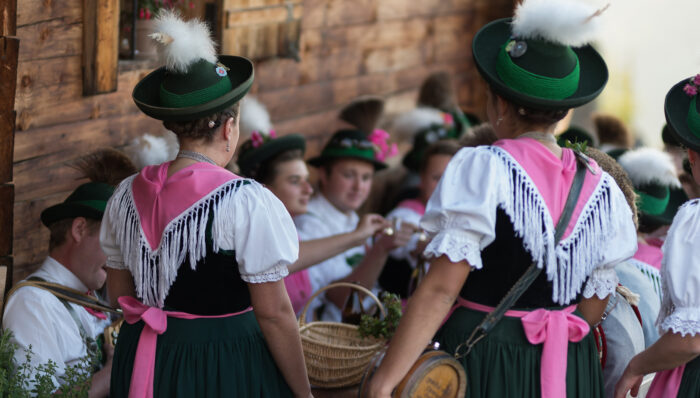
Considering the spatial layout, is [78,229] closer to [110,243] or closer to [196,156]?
[110,243]

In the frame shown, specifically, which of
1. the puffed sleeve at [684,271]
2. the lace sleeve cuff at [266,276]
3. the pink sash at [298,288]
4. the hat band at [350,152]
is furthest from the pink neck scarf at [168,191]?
the hat band at [350,152]

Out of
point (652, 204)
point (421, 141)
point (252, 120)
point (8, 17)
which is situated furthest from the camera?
point (421, 141)

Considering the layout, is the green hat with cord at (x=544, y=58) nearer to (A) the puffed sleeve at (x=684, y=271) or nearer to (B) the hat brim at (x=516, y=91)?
(B) the hat brim at (x=516, y=91)

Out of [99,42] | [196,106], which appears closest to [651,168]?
[196,106]

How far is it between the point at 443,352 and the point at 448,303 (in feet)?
0.50

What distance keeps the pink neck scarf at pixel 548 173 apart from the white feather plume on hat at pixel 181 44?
2.93 ft

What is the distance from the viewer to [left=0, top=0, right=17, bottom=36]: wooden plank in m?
3.07

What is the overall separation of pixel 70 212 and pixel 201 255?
921mm

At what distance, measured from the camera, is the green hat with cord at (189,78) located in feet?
7.64

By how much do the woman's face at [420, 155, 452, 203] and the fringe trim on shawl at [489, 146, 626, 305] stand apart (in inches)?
93.7

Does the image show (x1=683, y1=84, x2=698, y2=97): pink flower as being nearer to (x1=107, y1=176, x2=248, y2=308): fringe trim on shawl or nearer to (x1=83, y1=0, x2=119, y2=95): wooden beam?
(x1=107, y1=176, x2=248, y2=308): fringe trim on shawl

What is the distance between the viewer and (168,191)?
2.32m

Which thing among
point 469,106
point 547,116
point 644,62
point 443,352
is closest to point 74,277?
point 443,352

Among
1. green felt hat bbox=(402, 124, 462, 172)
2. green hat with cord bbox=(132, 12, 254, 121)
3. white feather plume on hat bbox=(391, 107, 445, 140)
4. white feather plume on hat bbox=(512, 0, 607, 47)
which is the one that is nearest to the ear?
green hat with cord bbox=(132, 12, 254, 121)
